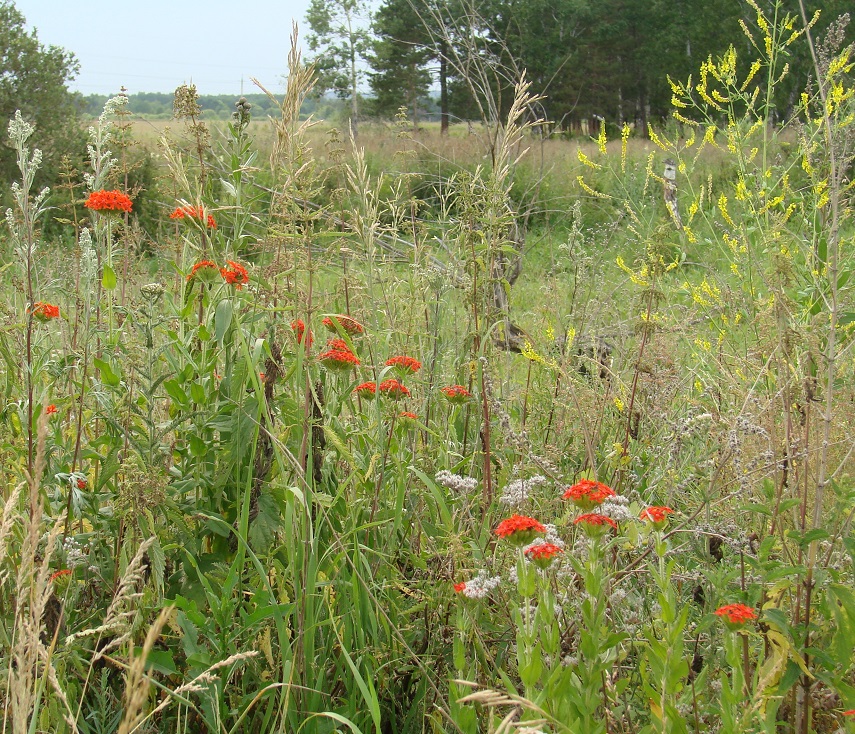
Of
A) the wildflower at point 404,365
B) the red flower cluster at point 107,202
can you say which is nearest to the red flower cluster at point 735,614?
the wildflower at point 404,365

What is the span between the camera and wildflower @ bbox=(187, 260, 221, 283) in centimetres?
187

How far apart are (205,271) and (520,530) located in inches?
39.9

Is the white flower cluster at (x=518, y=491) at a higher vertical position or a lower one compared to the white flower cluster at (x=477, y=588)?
higher

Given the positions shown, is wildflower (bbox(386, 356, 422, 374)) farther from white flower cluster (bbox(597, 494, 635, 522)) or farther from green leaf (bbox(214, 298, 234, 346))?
white flower cluster (bbox(597, 494, 635, 522))

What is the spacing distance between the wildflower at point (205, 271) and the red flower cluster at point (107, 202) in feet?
1.30

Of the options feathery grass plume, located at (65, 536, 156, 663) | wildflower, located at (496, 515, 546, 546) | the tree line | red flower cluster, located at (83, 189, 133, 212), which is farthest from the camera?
the tree line

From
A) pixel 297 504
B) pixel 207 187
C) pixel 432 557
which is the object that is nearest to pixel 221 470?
pixel 297 504

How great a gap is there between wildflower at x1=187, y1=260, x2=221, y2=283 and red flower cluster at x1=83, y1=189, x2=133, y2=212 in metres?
0.40

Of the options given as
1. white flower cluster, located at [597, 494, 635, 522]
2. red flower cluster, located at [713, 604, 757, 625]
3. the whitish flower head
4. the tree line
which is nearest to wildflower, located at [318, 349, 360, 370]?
white flower cluster, located at [597, 494, 635, 522]

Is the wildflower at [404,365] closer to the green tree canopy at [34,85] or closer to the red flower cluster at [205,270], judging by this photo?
the red flower cluster at [205,270]

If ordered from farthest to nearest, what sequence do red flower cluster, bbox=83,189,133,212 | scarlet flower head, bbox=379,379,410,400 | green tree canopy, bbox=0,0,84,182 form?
green tree canopy, bbox=0,0,84,182 < red flower cluster, bbox=83,189,133,212 < scarlet flower head, bbox=379,379,410,400

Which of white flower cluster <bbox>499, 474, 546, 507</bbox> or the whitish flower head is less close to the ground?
the whitish flower head

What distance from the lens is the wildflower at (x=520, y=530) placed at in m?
1.36

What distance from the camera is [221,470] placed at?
1873mm
